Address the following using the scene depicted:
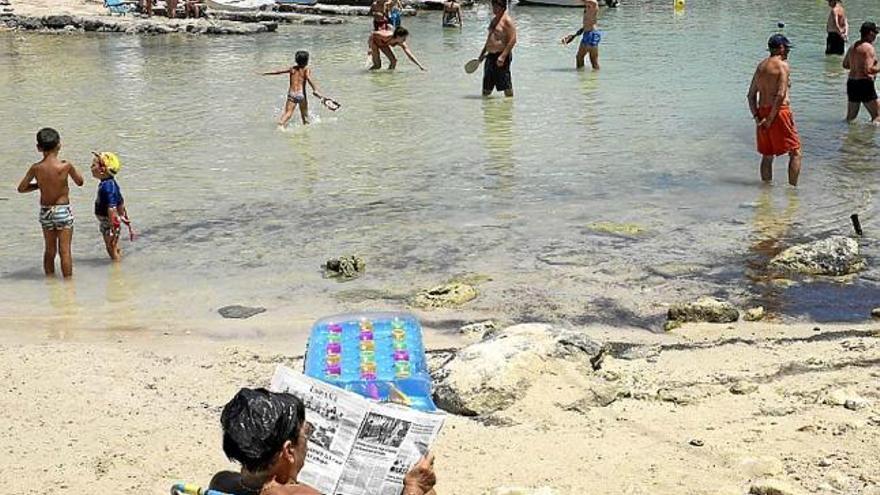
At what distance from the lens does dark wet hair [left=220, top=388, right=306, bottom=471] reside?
3086 mm

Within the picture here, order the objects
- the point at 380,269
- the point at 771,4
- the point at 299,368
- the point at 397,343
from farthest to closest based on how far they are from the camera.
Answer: the point at 771,4
the point at 380,269
the point at 299,368
the point at 397,343

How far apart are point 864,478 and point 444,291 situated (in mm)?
3644

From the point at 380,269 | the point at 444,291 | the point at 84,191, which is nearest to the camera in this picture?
the point at 444,291

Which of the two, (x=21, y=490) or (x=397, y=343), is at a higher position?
(x=397, y=343)

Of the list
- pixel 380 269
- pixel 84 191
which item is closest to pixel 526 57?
pixel 84 191

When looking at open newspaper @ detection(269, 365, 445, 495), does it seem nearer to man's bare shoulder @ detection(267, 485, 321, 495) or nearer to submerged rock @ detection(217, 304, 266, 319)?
man's bare shoulder @ detection(267, 485, 321, 495)

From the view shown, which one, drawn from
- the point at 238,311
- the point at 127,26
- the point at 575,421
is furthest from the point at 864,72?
the point at 127,26

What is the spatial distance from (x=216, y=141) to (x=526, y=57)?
30.2 ft

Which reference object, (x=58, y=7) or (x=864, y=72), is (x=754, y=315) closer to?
(x=864, y=72)

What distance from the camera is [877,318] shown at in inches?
285

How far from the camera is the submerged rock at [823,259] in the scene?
8.17m

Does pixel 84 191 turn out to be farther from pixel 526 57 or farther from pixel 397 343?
pixel 526 57

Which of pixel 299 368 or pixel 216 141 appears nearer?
pixel 299 368

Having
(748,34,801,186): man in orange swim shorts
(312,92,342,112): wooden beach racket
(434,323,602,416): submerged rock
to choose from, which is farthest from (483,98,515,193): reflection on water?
(434,323,602,416): submerged rock
